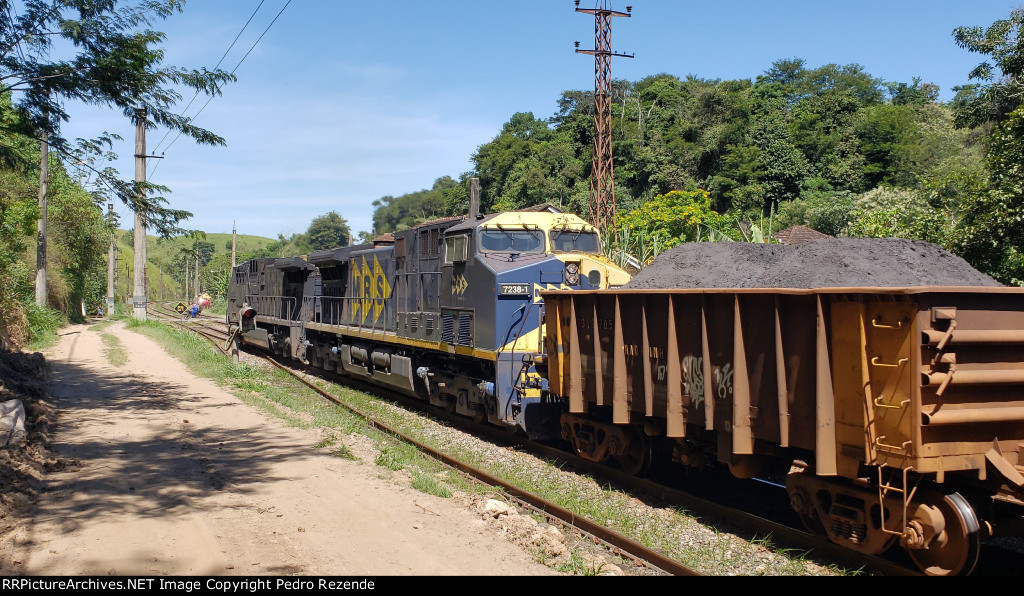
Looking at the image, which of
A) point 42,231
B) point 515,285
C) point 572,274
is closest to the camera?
point 515,285

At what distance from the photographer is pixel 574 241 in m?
12.3

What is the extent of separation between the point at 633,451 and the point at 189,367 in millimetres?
16680

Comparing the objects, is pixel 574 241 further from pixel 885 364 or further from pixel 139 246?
pixel 139 246

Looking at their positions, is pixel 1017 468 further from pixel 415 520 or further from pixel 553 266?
pixel 553 266

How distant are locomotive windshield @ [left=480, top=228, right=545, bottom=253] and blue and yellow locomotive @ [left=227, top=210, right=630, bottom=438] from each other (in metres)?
0.02

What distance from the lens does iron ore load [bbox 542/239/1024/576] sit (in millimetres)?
5352

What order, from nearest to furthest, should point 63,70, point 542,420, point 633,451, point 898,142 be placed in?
1. point 633,451
2. point 542,420
3. point 63,70
4. point 898,142

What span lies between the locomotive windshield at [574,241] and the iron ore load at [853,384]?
386 centimetres

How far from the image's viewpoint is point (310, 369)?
22.2m

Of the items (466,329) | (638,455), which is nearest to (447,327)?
(466,329)

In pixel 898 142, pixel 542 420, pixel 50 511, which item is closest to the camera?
pixel 50 511

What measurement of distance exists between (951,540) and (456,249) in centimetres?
858

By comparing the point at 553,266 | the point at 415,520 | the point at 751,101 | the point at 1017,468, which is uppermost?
the point at 751,101

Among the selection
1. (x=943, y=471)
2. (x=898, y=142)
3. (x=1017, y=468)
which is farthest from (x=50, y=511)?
(x=898, y=142)
